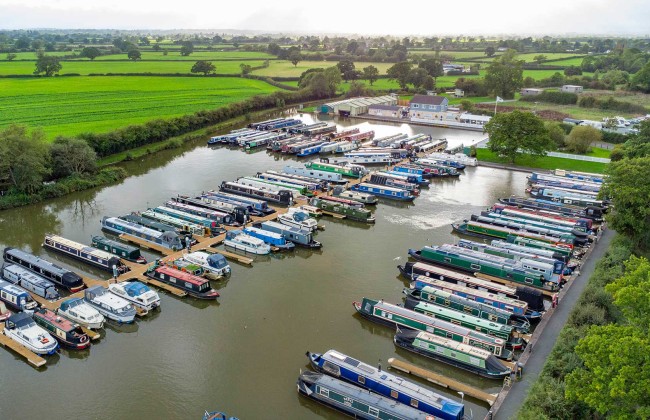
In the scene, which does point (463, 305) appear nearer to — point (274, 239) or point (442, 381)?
point (442, 381)

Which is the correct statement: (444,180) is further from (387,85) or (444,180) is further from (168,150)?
(387,85)

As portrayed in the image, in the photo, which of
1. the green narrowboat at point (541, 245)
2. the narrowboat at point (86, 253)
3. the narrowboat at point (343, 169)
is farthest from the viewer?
the narrowboat at point (343, 169)

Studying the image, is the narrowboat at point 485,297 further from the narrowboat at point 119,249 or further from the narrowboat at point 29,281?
the narrowboat at point 29,281

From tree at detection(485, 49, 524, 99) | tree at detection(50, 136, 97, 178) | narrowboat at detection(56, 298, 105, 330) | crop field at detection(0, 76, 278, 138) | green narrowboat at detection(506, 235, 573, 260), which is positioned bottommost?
narrowboat at detection(56, 298, 105, 330)

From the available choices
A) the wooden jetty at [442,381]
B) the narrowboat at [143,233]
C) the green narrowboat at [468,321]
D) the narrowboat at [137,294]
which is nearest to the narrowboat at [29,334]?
the narrowboat at [137,294]

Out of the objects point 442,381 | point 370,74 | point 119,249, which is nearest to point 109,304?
point 119,249

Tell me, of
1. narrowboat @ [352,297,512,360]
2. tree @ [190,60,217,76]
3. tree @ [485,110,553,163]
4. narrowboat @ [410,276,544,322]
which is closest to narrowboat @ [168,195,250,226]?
narrowboat @ [352,297,512,360]

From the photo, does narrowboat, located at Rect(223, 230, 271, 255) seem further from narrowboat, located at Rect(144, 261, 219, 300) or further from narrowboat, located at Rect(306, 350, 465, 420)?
narrowboat, located at Rect(306, 350, 465, 420)
